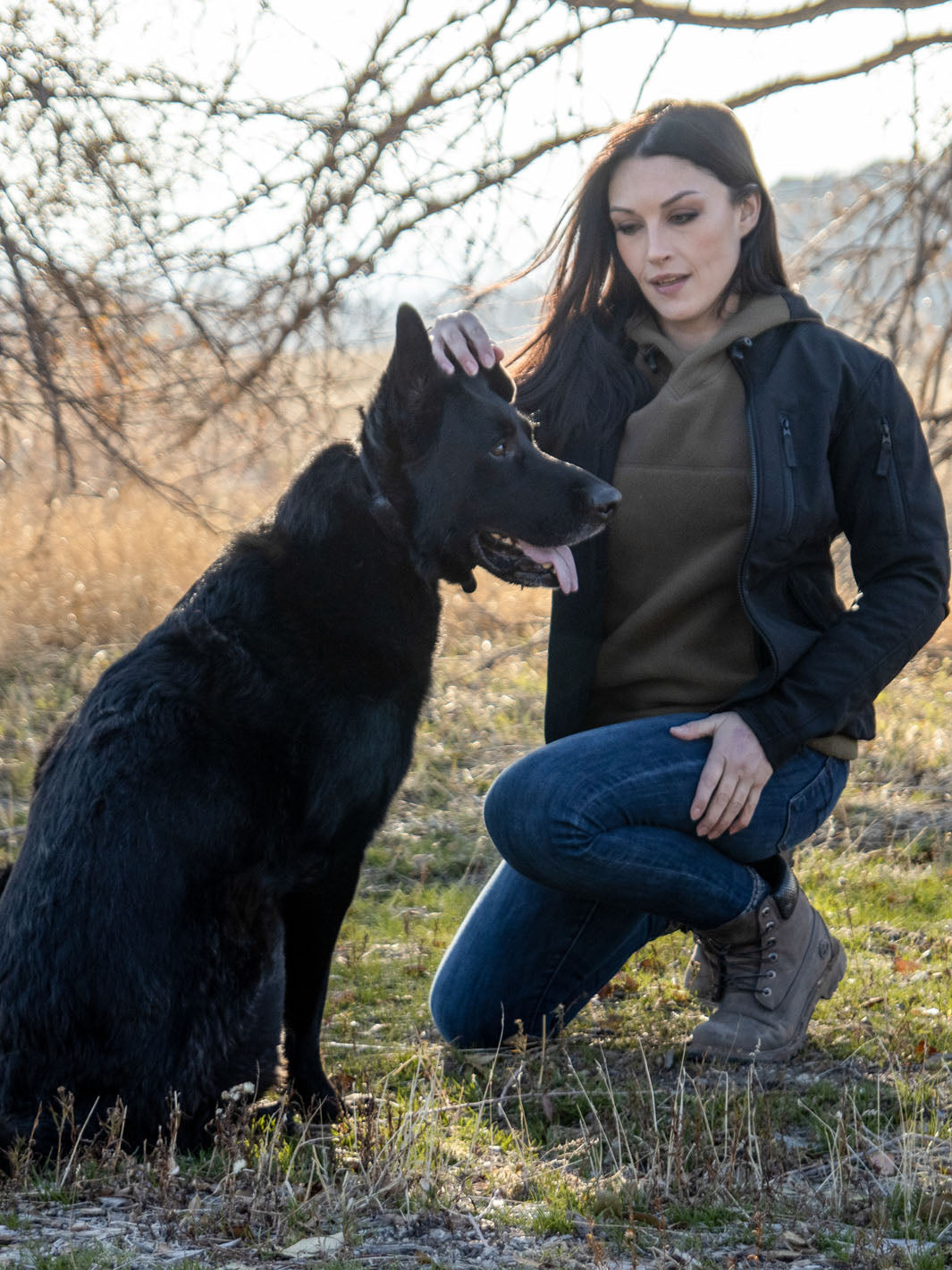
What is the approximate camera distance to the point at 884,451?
114 inches

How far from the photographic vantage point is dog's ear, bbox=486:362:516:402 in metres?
2.96

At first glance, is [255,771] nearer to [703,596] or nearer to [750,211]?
[703,596]

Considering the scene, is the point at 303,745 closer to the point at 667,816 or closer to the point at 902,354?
the point at 667,816

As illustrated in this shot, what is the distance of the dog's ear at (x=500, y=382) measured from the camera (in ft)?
9.70

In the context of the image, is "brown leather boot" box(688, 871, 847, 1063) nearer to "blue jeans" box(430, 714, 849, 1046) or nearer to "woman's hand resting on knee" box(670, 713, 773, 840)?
"blue jeans" box(430, 714, 849, 1046)

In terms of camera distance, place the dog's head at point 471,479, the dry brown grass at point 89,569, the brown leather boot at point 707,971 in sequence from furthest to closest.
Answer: the dry brown grass at point 89,569
the brown leather boot at point 707,971
the dog's head at point 471,479

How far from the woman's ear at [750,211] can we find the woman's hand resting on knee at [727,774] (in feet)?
3.92

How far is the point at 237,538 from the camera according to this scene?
2.74m

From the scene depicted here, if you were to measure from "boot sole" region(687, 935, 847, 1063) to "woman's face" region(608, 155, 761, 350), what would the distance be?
1.68 meters

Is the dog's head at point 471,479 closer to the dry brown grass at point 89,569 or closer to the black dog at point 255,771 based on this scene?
the black dog at point 255,771

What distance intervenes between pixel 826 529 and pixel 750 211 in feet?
2.63

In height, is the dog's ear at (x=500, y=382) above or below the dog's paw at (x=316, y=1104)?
above

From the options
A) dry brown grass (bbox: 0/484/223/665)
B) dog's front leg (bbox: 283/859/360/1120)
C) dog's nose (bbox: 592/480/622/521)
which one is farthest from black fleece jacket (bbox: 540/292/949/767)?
dry brown grass (bbox: 0/484/223/665)

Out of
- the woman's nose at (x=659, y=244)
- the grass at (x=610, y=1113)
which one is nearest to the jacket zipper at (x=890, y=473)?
the woman's nose at (x=659, y=244)
